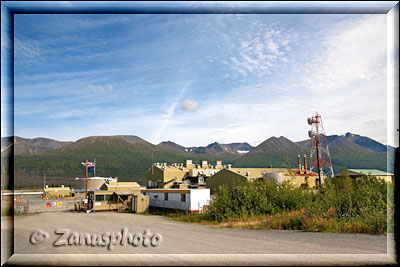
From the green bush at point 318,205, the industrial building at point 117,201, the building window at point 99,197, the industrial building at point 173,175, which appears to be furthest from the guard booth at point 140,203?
the industrial building at point 173,175

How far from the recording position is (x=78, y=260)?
25.5 ft

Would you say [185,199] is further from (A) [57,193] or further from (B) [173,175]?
(A) [57,193]

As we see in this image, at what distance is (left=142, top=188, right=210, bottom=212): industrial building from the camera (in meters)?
26.4

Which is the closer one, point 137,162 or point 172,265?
point 172,265

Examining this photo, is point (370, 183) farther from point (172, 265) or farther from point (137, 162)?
point (137, 162)

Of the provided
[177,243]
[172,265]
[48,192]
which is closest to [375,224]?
[177,243]

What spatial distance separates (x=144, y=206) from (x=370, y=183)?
22064 mm

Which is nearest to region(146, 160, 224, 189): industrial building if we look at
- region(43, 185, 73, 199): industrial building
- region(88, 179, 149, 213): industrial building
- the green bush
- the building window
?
region(88, 179, 149, 213): industrial building

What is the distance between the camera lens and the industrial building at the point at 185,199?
26.4 m

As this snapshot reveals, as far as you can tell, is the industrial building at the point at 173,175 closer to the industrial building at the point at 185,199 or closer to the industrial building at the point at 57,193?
the industrial building at the point at 185,199

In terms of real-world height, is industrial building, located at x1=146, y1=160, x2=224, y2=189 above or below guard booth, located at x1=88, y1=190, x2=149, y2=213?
above

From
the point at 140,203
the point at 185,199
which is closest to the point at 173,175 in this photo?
the point at 140,203

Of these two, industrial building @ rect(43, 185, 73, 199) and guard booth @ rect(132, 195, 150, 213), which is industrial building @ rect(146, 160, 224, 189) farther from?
industrial building @ rect(43, 185, 73, 199)

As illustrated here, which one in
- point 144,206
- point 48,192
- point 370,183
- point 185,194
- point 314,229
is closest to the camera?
point 314,229
